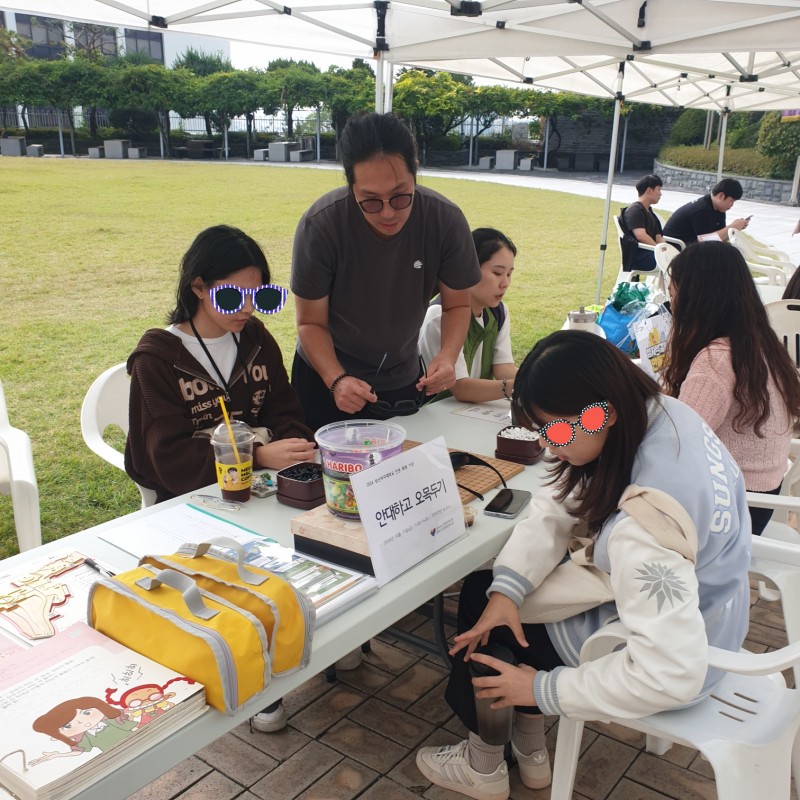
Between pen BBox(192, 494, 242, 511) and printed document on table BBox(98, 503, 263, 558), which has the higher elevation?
printed document on table BBox(98, 503, 263, 558)

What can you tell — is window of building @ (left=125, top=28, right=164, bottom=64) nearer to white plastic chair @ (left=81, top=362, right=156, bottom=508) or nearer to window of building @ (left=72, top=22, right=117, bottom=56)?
window of building @ (left=72, top=22, right=117, bottom=56)

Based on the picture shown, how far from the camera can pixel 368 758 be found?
6.57 ft

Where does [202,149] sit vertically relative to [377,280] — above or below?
above

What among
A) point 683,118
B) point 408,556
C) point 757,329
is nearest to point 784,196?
point 683,118

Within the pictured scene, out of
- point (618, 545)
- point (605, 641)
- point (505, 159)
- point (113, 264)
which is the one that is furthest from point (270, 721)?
point (505, 159)

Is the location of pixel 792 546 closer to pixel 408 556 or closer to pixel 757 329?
pixel 757 329

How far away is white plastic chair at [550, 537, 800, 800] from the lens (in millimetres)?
1335

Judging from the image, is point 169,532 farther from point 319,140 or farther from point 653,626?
point 319,140

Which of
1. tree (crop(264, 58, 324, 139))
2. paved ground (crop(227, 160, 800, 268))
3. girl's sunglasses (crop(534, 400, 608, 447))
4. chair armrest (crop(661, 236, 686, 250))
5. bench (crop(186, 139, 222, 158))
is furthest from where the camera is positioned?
bench (crop(186, 139, 222, 158))

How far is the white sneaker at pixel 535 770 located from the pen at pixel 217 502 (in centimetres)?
95

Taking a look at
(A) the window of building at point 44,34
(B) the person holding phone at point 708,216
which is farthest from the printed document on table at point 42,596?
(A) the window of building at point 44,34

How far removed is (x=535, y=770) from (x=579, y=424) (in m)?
1.05

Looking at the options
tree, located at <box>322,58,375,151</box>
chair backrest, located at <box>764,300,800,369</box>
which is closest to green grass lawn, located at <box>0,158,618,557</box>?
chair backrest, located at <box>764,300,800,369</box>

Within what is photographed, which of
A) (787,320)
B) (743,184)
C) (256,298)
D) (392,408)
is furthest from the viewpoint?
(743,184)
